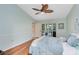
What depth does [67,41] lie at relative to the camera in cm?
176

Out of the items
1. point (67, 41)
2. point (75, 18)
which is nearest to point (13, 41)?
point (67, 41)

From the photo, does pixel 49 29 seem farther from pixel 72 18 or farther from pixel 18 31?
pixel 18 31

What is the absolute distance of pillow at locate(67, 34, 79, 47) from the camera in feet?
5.32

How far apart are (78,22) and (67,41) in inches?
13.4

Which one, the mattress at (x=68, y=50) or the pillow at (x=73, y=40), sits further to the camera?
the pillow at (x=73, y=40)

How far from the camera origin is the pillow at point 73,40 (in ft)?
5.32

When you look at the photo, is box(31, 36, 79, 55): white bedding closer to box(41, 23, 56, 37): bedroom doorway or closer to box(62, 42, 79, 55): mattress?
box(62, 42, 79, 55): mattress

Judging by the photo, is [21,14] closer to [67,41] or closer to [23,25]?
[23,25]

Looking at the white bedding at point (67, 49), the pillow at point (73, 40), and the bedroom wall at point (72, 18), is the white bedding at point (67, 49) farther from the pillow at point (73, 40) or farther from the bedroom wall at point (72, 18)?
the bedroom wall at point (72, 18)

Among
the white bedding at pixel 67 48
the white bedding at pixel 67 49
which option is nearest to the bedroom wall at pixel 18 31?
the white bedding at pixel 67 48

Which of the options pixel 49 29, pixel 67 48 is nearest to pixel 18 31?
pixel 49 29

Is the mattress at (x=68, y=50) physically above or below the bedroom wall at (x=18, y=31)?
below

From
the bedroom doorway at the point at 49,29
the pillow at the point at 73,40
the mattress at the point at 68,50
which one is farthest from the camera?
the bedroom doorway at the point at 49,29

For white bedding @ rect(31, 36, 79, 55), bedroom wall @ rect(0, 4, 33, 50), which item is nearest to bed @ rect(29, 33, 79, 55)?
white bedding @ rect(31, 36, 79, 55)
